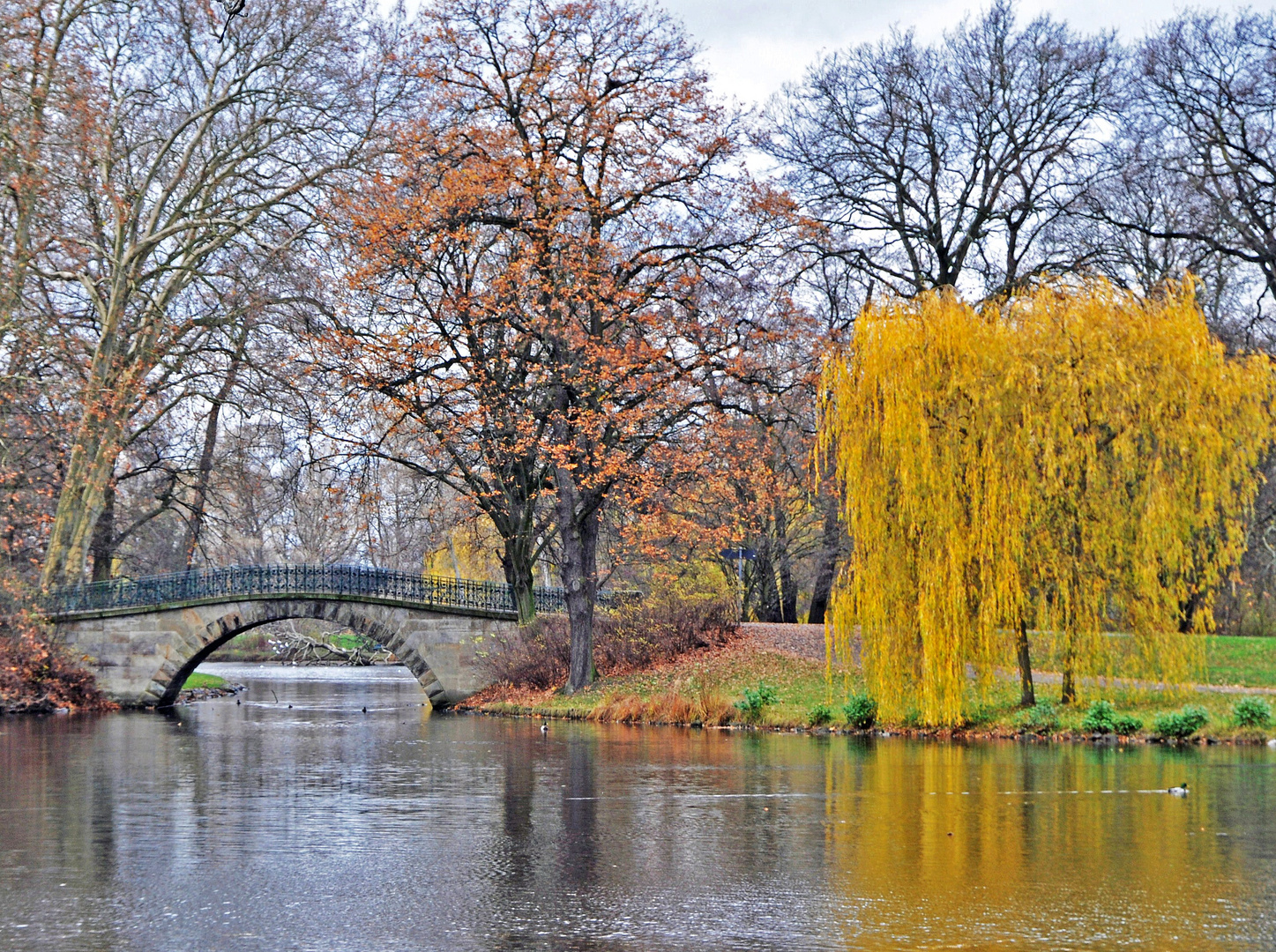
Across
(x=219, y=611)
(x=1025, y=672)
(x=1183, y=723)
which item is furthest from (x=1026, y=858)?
(x=219, y=611)

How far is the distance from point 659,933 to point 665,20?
24.5 meters

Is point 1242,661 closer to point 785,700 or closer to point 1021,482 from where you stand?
point 785,700

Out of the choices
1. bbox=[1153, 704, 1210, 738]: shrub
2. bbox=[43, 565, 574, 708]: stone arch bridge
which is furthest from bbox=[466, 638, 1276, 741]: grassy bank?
bbox=[43, 565, 574, 708]: stone arch bridge

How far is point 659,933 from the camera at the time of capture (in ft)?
27.1

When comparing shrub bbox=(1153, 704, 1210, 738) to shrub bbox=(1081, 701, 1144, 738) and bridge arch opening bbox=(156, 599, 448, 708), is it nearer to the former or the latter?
shrub bbox=(1081, 701, 1144, 738)

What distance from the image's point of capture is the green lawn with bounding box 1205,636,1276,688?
90.1 ft

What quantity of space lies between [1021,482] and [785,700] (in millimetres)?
7567

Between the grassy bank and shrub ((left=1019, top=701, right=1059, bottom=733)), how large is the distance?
1 cm

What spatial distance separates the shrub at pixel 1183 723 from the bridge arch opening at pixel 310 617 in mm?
Result: 19754

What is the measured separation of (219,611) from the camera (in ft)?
122

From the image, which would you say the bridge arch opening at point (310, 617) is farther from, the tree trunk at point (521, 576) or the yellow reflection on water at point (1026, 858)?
the yellow reflection on water at point (1026, 858)

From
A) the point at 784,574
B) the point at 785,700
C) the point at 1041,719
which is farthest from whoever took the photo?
the point at 784,574

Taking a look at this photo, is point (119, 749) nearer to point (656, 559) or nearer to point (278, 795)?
point (278, 795)

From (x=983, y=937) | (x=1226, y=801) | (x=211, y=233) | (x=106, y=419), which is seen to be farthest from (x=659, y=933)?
(x=211, y=233)
